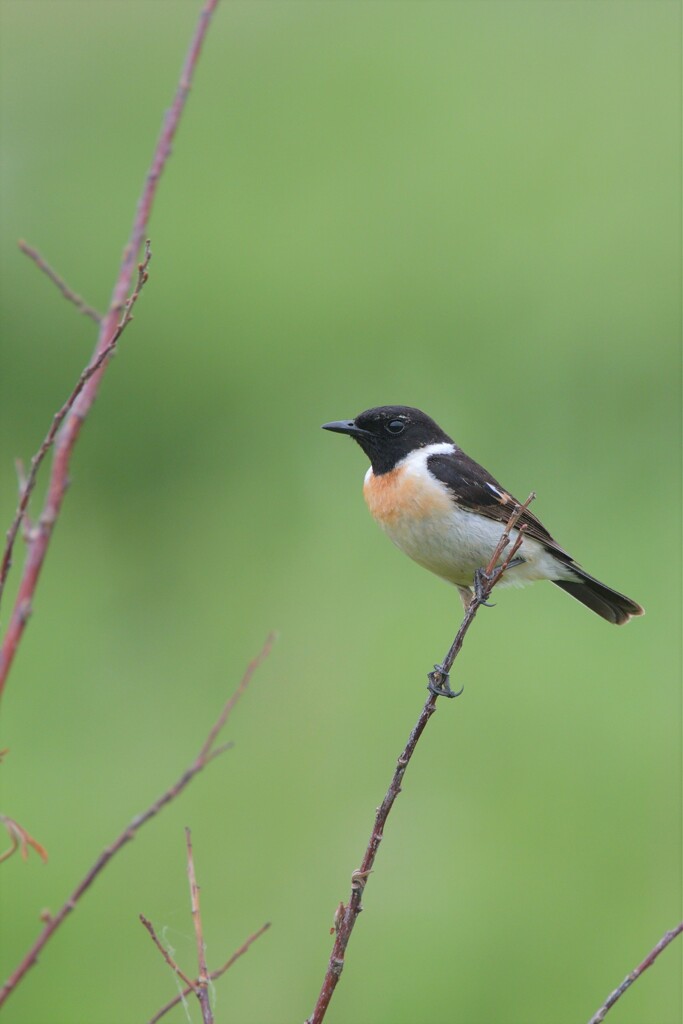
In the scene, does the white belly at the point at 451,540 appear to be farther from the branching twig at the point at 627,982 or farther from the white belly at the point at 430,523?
the branching twig at the point at 627,982

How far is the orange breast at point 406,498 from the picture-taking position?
4.73 metres

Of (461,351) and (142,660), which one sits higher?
(461,351)

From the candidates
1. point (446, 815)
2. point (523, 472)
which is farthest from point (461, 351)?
point (446, 815)

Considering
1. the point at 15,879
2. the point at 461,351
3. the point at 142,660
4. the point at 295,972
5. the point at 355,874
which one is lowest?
the point at 15,879

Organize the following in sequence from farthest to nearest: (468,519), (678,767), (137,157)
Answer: (137,157)
(678,767)
(468,519)

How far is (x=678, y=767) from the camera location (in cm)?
838

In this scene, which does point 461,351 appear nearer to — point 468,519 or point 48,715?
point 48,715

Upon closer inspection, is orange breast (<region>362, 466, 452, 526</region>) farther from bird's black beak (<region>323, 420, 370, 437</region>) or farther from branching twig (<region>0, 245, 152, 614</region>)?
branching twig (<region>0, 245, 152, 614</region>)

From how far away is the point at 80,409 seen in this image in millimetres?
2029

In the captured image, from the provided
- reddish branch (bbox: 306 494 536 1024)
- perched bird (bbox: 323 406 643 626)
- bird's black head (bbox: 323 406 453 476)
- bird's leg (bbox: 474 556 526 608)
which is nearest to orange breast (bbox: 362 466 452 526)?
perched bird (bbox: 323 406 643 626)

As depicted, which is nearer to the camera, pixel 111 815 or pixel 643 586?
pixel 111 815

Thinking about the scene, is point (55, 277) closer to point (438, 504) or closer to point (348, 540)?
point (438, 504)

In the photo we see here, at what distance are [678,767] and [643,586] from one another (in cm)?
138

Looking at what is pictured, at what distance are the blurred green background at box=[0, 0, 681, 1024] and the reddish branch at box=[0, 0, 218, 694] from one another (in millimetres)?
5294
